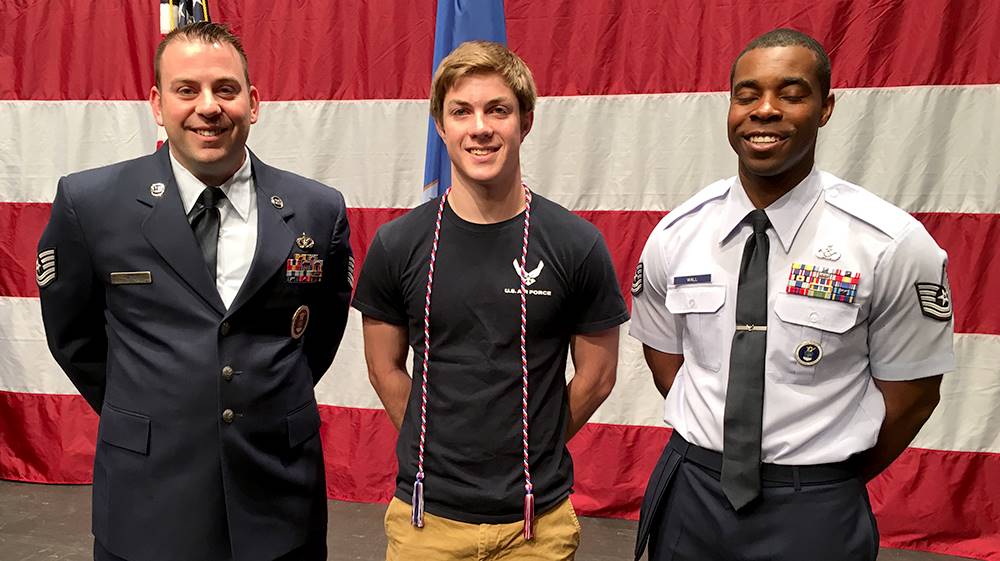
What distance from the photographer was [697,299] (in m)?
1.41

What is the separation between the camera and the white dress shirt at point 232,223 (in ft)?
4.73

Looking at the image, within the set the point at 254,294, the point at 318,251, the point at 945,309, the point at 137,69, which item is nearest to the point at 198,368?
the point at 254,294

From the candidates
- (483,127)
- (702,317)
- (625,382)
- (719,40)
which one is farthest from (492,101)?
(625,382)

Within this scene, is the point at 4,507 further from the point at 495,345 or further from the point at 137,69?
the point at 495,345

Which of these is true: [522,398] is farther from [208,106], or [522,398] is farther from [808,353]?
[208,106]

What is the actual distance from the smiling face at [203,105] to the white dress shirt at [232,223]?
3cm

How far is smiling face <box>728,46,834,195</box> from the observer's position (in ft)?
4.14

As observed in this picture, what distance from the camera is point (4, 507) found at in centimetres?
307

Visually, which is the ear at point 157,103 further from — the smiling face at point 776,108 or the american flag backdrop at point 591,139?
the american flag backdrop at point 591,139

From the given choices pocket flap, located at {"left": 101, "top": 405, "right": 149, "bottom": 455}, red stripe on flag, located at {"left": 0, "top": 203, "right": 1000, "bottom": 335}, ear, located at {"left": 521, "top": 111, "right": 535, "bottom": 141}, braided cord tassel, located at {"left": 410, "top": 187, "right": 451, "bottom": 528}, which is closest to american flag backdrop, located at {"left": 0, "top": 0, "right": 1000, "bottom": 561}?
red stripe on flag, located at {"left": 0, "top": 203, "right": 1000, "bottom": 335}

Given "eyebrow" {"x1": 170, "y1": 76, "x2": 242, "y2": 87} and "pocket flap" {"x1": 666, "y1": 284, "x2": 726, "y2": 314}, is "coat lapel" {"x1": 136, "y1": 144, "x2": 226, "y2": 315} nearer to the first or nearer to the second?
"eyebrow" {"x1": 170, "y1": 76, "x2": 242, "y2": 87}

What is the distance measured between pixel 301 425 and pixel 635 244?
Answer: 5.36 feet

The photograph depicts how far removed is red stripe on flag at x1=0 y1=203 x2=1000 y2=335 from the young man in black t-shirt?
1.38 meters

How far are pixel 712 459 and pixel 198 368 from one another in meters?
0.94
